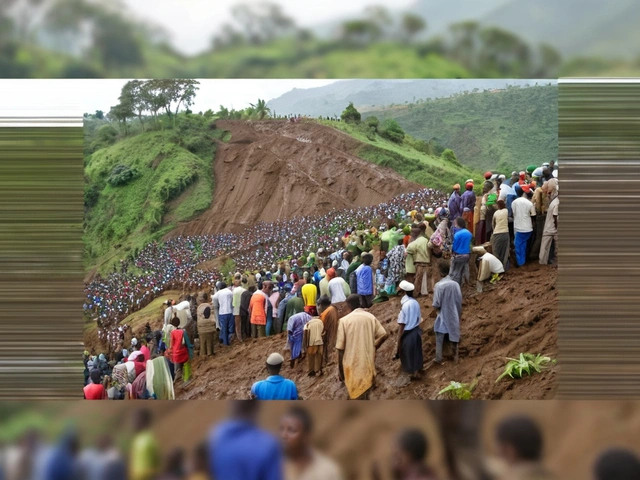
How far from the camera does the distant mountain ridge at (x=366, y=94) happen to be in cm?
1007

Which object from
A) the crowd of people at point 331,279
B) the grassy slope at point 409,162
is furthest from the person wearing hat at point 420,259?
the grassy slope at point 409,162

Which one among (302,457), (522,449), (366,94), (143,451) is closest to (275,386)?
(302,457)

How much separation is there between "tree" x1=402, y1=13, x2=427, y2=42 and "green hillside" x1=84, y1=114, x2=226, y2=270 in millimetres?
2529

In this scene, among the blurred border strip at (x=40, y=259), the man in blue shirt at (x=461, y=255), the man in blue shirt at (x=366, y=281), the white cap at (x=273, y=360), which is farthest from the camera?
the man in blue shirt at (x=366, y=281)

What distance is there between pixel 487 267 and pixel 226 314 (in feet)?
10.2

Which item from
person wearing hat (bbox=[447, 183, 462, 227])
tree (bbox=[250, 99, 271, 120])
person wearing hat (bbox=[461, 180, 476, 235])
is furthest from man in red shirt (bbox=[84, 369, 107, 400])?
person wearing hat (bbox=[461, 180, 476, 235])

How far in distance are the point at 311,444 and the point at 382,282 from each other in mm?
2095

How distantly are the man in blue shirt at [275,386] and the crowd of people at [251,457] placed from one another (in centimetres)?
33

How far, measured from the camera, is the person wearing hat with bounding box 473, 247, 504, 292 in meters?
9.98

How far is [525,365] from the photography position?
9.62m

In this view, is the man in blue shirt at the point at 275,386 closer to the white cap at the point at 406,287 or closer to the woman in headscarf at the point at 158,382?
the woman in headscarf at the point at 158,382

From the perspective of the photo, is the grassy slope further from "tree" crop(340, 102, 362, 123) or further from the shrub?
the shrub

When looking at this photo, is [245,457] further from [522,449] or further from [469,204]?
[469,204]

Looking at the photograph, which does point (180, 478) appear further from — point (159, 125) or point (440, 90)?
point (440, 90)
